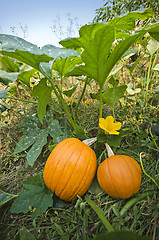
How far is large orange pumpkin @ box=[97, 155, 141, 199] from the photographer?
634 millimetres

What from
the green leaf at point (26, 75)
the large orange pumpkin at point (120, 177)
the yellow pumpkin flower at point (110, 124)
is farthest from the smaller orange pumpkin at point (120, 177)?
the green leaf at point (26, 75)

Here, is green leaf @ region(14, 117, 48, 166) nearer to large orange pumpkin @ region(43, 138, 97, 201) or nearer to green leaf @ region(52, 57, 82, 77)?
large orange pumpkin @ region(43, 138, 97, 201)

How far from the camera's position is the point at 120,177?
0.65 m

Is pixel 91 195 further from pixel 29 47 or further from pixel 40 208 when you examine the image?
pixel 29 47

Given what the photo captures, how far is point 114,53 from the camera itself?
646 millimetres

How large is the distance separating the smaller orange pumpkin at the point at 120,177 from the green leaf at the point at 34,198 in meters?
0.28

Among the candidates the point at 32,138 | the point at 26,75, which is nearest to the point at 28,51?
the point at 26,75

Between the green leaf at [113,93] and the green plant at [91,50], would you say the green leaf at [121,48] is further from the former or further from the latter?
the green leaf at [113,93]

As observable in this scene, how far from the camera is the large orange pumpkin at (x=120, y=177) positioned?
634 millimetres

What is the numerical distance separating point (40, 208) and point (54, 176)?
0.51ft

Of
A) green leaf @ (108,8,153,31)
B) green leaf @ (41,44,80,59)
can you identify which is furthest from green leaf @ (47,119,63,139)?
green leaf @ (108,8,153,31)

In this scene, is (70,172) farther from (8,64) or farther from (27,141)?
(8,64)

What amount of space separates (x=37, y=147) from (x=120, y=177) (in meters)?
0.59

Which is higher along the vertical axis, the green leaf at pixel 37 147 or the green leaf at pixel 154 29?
the green leaf at pixel 154 29
